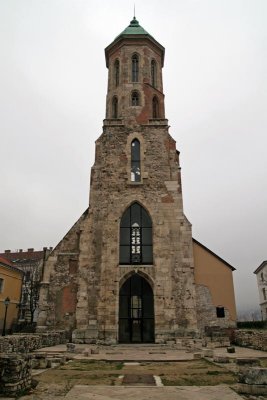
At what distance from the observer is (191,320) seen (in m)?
18.8

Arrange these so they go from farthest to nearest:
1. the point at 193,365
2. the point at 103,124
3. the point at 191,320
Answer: the point at 103,124
the point at 191,320
the point at 193,365

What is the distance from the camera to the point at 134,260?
20.0 meters

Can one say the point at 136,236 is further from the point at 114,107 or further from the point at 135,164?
the point at 114,107

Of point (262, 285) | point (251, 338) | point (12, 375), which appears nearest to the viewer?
point (12, 375)

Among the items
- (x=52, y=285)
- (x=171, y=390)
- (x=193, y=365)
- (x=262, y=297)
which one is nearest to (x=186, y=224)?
(x=52, y=285)

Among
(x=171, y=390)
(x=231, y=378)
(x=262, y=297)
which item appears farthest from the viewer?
(x=262, y=297)

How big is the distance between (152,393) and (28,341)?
28.8 ft

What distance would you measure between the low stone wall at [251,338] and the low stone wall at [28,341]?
9.86m

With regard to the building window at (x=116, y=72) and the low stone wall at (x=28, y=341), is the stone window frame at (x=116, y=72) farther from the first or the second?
the low stone wall at (x=28, y=341)

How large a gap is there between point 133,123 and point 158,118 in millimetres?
2019

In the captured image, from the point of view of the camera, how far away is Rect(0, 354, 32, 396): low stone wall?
5.95m

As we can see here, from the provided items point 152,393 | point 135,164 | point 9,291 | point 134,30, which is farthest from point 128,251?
point 134,30

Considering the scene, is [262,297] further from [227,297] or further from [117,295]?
[117,295]

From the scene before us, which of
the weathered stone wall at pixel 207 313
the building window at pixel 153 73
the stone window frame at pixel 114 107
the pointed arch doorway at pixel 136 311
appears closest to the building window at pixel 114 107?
the stone window frame at pixel 114 107
